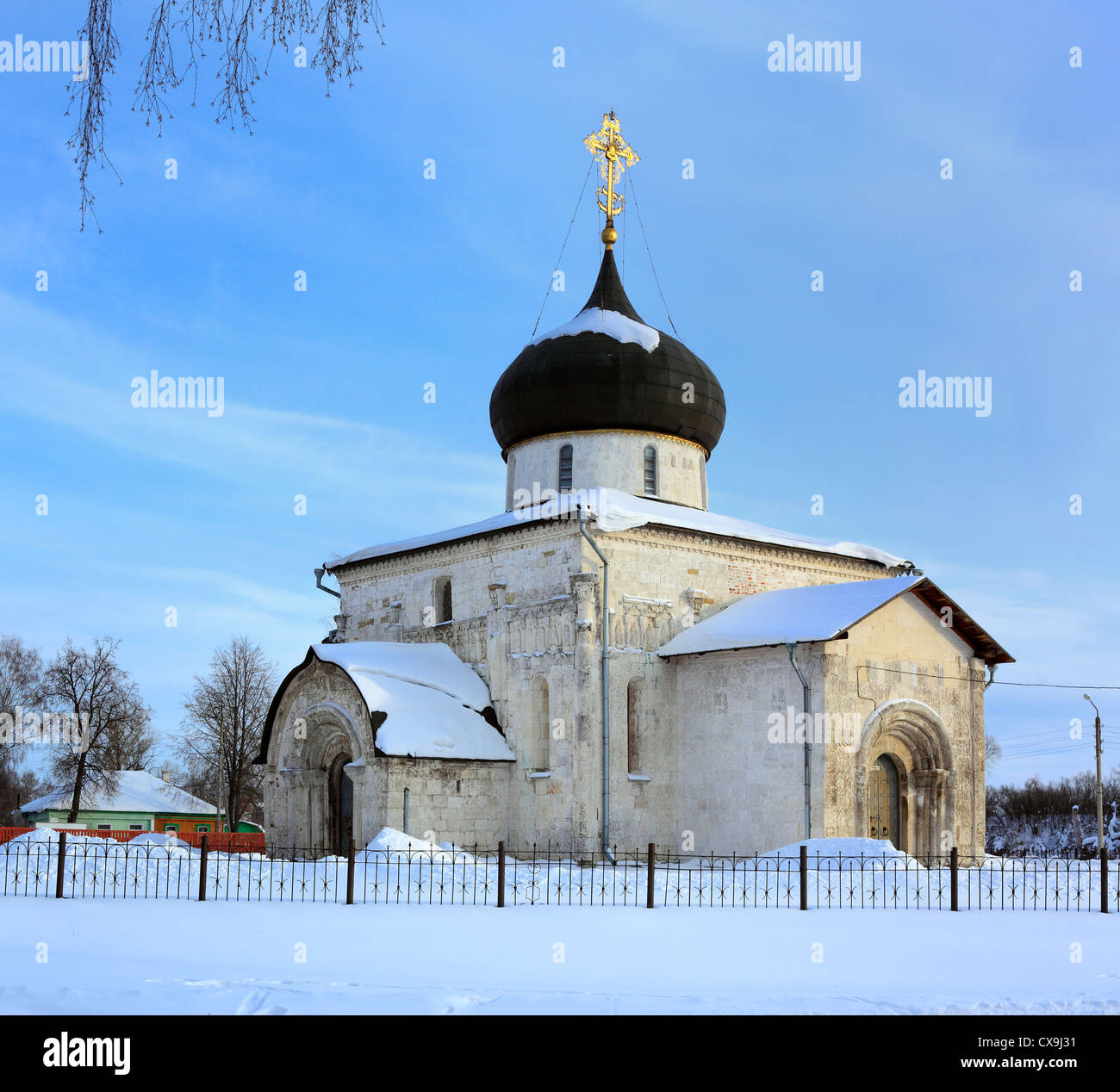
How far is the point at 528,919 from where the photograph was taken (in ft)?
41.8

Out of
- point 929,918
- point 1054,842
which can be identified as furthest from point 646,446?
point 1054,842

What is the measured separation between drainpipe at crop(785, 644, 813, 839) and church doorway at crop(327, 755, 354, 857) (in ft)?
27.5

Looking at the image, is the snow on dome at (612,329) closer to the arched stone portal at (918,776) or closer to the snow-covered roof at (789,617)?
the snow-covered roof at (789,617)

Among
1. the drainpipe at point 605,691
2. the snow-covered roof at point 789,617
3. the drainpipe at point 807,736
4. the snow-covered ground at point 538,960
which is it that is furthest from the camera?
the drainpipe at point 605,691

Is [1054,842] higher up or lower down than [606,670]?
→ lower down

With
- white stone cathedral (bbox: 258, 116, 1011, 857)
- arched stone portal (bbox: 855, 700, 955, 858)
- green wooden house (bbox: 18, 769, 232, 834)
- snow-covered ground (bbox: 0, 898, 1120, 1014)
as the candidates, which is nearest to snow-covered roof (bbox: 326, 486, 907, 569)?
white stone cathedral (bbox: 258, 116, 1011, 857)

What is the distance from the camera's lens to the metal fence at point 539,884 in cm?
1447

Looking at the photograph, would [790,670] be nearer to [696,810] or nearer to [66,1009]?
[696,810]

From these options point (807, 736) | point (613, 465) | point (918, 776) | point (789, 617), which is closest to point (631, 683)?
point (789, 617)

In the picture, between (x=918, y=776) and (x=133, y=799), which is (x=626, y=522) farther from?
(x=133, y=799)

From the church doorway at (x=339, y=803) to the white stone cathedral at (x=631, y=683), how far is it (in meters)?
0.04

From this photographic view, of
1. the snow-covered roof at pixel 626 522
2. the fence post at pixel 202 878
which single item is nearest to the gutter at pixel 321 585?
the snow-covered roof at pixel 626 522
